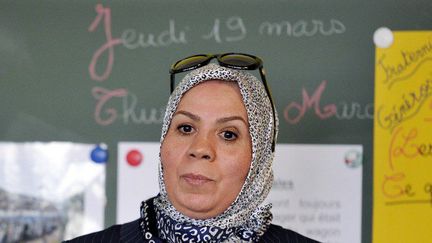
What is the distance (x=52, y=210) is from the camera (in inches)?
86.7

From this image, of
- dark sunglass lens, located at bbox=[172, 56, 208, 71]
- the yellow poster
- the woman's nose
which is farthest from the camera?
the yellow poster

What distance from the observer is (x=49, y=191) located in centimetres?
220

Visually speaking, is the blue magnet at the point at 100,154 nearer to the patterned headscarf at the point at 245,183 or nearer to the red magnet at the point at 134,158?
the red magnet at the point at 134,158

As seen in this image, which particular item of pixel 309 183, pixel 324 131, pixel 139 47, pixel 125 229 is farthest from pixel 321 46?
pixel 125 229

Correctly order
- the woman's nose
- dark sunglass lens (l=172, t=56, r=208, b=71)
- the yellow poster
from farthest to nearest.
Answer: the yellow poster → dark sunglass lens (l=172, t=56, r=208, b=71) → the woman's nose

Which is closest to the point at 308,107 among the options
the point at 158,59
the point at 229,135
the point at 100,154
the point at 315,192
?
the point at 315,192

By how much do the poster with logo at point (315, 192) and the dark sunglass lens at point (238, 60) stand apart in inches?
26.7

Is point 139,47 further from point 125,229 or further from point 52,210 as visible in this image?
point 125,229

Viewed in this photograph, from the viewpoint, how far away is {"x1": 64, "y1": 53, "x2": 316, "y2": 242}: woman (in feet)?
4.69

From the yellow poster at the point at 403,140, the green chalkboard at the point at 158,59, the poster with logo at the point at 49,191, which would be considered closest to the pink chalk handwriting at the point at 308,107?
the green chalkboard at the point at 158,59

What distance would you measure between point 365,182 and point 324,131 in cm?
20

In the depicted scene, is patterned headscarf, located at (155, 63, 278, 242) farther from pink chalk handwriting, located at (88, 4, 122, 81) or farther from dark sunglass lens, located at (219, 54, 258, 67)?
pink chalk handwriting, located at (88, 4, 122, 81)

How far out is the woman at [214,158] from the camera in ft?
4.69

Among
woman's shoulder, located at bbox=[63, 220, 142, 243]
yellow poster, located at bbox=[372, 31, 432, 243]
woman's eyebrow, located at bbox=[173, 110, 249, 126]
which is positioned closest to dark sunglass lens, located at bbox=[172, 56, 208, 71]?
woman's eyebrow, located at bbox=[173, 110, 249, 126]
